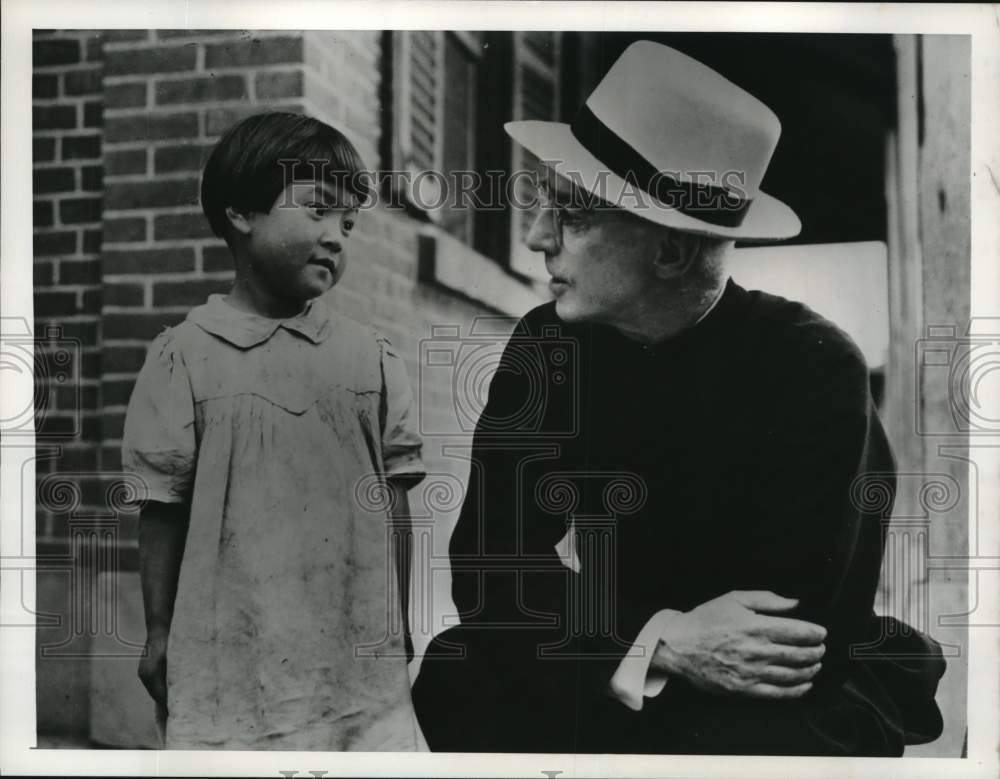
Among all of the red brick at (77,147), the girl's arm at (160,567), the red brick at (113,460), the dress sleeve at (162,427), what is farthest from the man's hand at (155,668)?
the red brick at (77,147)

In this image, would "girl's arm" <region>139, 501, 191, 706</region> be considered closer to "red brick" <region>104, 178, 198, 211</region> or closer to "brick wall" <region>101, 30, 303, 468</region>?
"brick wall" <region>101, 30, 303, 468</region>

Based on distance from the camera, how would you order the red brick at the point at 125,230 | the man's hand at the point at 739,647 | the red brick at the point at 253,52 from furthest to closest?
1. the red brick at the point at 125,230
2. the red brick at the point at 253,52
3. the man's hand at the point at 739,647

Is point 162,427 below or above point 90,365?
below

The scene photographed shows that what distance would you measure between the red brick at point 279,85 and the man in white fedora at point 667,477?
0.85 meters

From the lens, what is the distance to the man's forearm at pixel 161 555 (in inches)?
167

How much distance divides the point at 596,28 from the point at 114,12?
74.9 inches

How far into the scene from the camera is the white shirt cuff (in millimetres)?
4164

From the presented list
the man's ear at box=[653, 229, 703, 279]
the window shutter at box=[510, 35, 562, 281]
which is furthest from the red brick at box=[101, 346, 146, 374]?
the man's ear at box=[653, 229, 703, 279]

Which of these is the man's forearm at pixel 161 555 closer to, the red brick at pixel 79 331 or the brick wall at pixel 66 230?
the brick wall at pixel 66 230

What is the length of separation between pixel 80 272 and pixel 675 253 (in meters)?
2.36

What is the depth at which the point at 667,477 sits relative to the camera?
13.7ft

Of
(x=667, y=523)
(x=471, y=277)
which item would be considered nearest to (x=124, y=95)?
(x=471, y=277)

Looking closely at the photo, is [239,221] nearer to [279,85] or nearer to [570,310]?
[279,85]

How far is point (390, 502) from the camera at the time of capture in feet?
13.9
